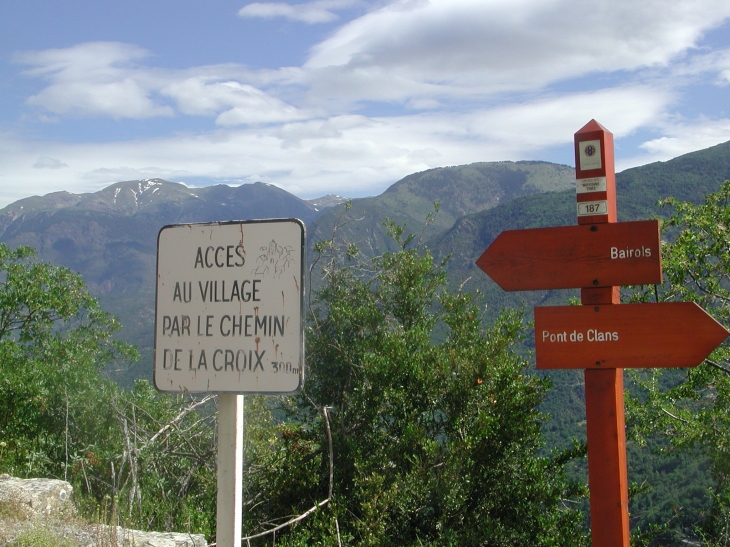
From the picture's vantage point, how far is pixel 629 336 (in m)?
2.76

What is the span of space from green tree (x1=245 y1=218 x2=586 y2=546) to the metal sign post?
2519mm

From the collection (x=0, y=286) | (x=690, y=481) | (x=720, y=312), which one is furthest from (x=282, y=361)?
(x=690, y=481)

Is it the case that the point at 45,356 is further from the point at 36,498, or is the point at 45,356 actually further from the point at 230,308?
the point at 230,308

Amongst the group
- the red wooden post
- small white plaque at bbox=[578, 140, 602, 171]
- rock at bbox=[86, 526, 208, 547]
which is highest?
small white plaque at bbox=[578, 140, 602, 171]

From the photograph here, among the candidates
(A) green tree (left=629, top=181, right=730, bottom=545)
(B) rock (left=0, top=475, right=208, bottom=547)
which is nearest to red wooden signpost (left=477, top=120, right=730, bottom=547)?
(B) rock (left=0, top=475, right=208, bottom=547)

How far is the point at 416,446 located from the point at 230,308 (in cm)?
312

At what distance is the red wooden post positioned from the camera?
2.74 metres

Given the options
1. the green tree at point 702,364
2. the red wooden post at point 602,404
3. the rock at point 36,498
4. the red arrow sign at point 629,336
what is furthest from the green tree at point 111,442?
the green tree at point 702,364

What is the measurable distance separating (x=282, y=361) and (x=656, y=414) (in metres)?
8.53

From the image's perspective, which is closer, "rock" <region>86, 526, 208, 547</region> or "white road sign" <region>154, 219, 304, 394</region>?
"white road sign" <region>154, 219, 304, 394</region>

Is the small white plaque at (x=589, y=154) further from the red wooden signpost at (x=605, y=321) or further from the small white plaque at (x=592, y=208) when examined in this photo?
the small white plaque at (x=592, y=208)

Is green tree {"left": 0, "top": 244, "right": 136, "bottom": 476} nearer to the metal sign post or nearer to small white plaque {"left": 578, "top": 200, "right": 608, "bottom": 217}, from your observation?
the metal sign post

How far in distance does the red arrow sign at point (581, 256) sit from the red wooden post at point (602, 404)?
73 millimetres

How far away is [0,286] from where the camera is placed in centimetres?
1030
